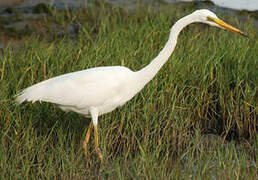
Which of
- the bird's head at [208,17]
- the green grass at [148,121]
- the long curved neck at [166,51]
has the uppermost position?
the bird's head at [208,17]

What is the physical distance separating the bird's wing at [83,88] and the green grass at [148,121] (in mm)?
280

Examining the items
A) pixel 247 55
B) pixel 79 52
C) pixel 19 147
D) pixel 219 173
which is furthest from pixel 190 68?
pixel 19 147

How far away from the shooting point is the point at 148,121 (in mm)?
4578

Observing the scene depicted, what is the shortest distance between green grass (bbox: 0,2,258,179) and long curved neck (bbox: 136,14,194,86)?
1.32 ft

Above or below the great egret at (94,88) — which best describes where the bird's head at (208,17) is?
above

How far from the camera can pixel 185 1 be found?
10.3m

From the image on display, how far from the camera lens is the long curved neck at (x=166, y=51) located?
3947mm

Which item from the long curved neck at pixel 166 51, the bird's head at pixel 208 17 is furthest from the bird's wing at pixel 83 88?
the bird's head at pixel 208 17

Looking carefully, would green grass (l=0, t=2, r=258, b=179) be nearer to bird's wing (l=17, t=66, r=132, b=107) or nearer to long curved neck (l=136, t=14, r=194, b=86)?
bird's wing (l=17, t=66, r=132, b=107)

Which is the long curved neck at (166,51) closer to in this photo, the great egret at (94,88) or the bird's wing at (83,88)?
the great egret at (94,88)

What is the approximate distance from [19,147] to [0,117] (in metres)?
0.34

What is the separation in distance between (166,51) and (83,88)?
0.73 metres

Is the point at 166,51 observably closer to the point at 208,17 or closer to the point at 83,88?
the point at 208,17

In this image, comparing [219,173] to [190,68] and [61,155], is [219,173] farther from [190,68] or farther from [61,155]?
[190,68]
